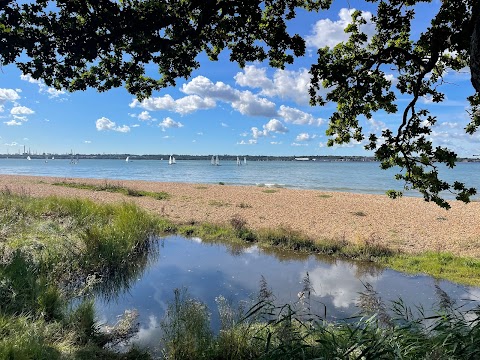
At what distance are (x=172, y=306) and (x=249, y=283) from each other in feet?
13.4

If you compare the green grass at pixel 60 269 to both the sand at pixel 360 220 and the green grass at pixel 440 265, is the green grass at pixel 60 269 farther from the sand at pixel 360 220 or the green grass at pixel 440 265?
the green grass at pixel 440 265


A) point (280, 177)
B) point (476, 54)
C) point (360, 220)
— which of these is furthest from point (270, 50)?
point (280, 177)

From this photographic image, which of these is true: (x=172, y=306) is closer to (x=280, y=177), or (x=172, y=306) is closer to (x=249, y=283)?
(x=249, y=283)

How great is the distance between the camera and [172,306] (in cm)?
732

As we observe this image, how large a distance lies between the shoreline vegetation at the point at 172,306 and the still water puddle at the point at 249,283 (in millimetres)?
430

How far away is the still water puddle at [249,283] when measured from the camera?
29.3ft

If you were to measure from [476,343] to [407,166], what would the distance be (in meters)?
2.71

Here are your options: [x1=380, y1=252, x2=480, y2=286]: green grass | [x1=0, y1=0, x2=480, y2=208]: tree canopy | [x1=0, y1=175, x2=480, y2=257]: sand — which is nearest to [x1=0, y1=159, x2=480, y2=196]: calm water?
[x1=0, y1=175, x2=480, y2=257]: sand

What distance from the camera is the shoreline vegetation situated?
498cm

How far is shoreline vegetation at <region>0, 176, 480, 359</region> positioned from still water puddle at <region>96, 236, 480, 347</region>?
0.43 meters

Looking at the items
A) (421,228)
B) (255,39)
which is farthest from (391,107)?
(421,228)

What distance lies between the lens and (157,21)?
543 cm

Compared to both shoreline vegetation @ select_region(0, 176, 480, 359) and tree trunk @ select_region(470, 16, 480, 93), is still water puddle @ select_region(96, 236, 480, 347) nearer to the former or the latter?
shoreline vegetation @ select_region(0, 176, 480, 359)

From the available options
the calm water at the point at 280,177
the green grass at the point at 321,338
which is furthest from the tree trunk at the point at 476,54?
the calm water at the point at 280,177
